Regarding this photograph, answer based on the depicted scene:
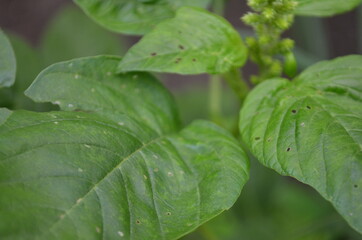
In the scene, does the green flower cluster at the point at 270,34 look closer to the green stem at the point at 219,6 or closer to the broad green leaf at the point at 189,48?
the broad green leaf at the point at 189,48

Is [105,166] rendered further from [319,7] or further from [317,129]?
[319,7]

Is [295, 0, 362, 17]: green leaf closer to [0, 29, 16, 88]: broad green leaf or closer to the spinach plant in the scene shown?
the spinach plant

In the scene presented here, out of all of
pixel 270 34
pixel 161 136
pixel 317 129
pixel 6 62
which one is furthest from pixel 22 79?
pixel 317 129

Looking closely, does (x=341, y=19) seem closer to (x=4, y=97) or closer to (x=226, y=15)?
(x=226, y=15)

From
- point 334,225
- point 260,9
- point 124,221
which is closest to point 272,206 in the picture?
point 334,225

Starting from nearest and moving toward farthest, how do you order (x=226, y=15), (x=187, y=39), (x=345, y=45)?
1. (x=187, y=39)
2. (x=345, y=45)
3. (x=226, y=15)

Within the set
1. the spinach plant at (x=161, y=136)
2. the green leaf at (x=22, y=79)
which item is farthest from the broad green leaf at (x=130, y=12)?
the green leaf at (x=22, y=79)

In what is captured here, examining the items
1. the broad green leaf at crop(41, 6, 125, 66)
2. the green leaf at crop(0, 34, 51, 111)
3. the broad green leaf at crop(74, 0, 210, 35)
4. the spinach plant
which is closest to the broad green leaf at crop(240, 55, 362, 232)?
the spinach plant
